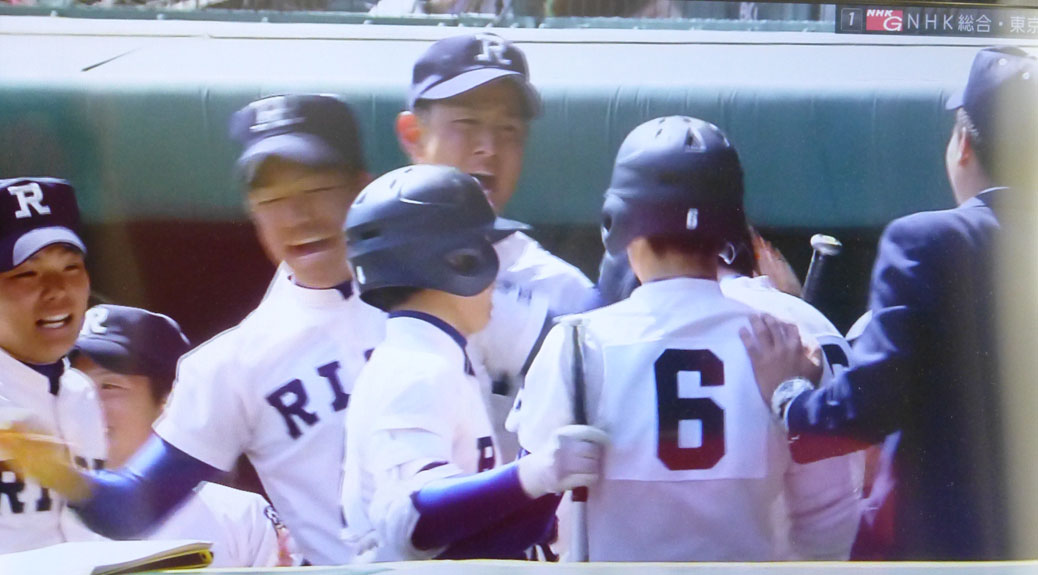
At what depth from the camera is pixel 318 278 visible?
2230 mm

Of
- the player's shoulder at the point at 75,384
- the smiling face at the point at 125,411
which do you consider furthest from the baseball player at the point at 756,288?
the player's shoulder at the point at 75,384

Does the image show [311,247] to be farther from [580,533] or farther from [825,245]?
[825,245]

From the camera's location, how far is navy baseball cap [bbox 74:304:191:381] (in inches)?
88.0

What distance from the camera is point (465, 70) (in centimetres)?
226

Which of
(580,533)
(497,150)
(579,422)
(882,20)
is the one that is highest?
(882,20)

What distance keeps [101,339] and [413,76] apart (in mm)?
911

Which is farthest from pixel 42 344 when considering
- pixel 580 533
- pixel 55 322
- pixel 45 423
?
pixel 580 533

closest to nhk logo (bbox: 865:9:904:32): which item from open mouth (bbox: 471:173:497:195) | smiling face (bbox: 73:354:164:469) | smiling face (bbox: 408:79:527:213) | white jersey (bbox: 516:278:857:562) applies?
white jersey (bbox: 516:278:857:562)

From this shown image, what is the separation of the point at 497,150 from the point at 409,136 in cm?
20

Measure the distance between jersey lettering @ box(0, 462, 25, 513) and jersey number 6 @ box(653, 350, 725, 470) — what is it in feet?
4.60

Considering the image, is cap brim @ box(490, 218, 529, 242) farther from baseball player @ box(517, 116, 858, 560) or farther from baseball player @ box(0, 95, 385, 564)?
baseball player @ box(0, 95, 385, 564)

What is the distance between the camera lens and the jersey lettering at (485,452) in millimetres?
2176

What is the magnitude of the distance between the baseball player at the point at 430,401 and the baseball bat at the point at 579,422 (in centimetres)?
3

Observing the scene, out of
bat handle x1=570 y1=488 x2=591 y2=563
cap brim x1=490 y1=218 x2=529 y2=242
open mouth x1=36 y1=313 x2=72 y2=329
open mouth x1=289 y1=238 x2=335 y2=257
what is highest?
cap brim x1=490 y1=218 x2=529 y2=242
